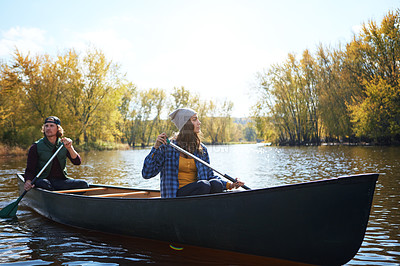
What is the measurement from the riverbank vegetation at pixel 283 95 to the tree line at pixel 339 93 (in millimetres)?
70

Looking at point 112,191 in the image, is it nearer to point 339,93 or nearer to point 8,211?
point 8,211

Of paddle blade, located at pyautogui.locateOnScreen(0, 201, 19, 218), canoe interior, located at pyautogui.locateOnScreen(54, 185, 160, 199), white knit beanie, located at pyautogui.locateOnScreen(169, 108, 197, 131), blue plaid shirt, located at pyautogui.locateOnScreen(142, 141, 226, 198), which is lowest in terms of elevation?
paddle blade, located at pyautogui.locateOnScreen(0, 201, 19, 218)

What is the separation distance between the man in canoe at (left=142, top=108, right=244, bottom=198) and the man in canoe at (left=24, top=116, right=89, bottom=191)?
212 centimetres

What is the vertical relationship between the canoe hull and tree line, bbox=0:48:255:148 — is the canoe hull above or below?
below

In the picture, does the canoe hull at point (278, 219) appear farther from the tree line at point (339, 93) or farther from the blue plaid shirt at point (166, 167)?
the tree line at point (339, 93)

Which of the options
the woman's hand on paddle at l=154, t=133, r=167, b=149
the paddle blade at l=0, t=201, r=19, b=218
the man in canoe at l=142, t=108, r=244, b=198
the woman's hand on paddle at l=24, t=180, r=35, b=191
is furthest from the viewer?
the paddle blade at l=0, t=201, r=19, b=218

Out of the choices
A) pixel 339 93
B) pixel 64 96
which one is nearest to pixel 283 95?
pixel 339 93

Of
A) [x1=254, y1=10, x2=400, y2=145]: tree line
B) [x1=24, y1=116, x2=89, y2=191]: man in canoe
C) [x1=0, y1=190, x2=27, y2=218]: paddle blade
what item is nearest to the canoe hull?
[x1=24, y1=116, x2=89, y2=191]: man in canoe

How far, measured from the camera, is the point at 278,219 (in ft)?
10.00

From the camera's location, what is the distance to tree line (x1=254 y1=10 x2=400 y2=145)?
23922 millimetres

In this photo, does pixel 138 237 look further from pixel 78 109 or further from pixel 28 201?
pixel 78 109

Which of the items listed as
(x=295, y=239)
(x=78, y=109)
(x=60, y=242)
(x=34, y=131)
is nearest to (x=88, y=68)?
(x=78, y=109)

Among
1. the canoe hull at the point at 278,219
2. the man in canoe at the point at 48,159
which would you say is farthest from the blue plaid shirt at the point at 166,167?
the man in canoe at the point at 48,159

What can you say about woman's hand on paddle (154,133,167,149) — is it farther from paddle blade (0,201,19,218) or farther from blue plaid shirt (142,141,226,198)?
paddle blade (0,201,19,218)
